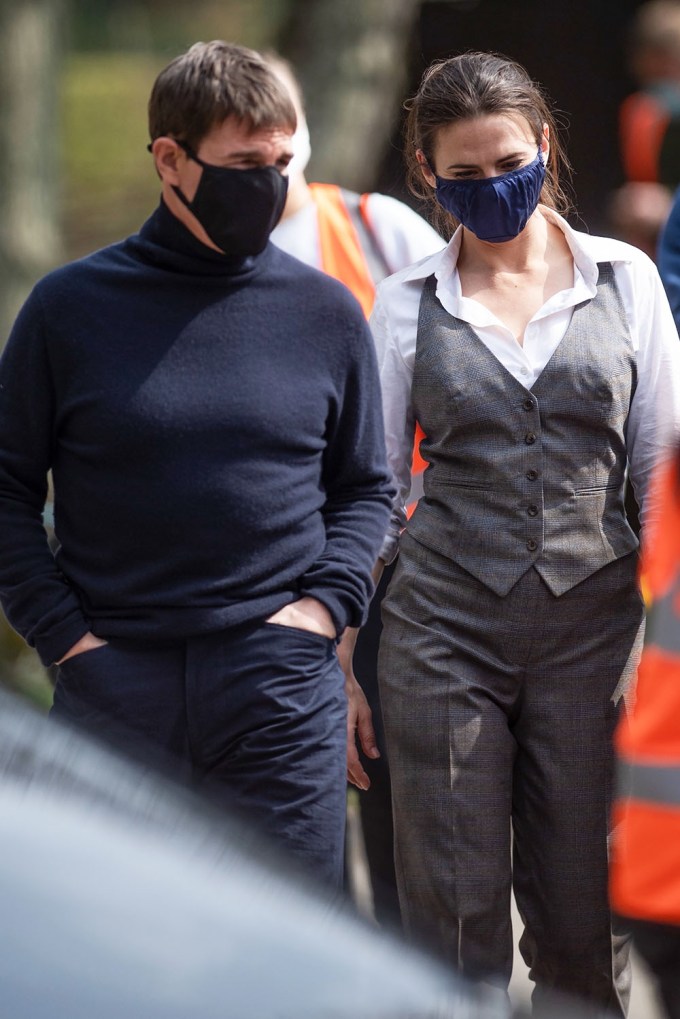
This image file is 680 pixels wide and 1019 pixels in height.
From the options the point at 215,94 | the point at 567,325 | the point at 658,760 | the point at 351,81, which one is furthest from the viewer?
the point at 351,81

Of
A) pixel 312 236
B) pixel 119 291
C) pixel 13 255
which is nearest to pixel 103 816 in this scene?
pixel 119 291

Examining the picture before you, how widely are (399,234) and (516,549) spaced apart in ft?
3.23

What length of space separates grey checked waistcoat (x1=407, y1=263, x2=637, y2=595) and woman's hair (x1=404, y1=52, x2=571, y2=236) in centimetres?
35

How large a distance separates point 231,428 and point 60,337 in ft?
1.12

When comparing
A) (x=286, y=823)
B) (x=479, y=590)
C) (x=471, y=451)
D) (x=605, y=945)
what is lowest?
(x=605, y=945)

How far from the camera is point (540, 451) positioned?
3.04 metres

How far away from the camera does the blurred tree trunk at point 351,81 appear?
7965mm

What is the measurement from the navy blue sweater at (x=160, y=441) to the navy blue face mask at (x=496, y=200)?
0.36 m

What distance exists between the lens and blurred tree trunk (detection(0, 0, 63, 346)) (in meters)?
8.41

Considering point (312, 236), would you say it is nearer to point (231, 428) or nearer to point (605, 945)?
point (231, 428)

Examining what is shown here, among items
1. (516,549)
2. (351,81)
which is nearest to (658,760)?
(516,549)

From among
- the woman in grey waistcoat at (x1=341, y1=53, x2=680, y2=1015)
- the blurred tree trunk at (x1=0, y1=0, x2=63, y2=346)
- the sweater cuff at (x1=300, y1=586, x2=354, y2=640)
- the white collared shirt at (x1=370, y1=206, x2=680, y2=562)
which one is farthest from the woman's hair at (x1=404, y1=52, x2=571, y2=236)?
the blurred tree trunk at (x1=0, y1=0, x2=63, y2=346)

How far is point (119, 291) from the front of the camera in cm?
294

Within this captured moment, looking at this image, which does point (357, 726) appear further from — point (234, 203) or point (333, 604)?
point (234, 203)
